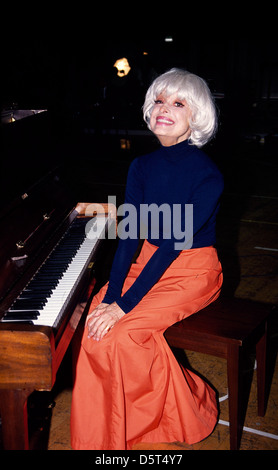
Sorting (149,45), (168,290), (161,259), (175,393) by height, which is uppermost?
(149,45)

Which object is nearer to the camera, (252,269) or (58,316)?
(58,316)

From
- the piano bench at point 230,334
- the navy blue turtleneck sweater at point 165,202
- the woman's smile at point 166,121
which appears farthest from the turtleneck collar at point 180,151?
the piano bench at point 230,334

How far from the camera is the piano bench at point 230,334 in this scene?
89.3 inches

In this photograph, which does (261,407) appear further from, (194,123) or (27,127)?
(27,127)

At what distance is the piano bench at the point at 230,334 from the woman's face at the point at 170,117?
0.93 metres

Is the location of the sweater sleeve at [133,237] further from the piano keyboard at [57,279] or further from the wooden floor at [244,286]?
the wooden floor at [244,286]

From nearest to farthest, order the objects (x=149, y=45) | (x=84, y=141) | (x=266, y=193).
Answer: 1. (x=266, y=193)
2. (x=84, y=141)
3. (x=149, y=45)

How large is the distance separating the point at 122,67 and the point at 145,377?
1357 centimetres

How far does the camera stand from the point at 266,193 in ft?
24.0

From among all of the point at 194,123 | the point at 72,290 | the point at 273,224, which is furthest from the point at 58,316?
the point at 273,224

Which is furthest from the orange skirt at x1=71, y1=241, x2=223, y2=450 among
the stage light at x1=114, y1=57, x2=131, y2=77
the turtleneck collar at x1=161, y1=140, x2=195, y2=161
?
the stage light at x1=114, y1=57, x2=131, y2=77

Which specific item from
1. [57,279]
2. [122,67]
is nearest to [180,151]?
[57,279]

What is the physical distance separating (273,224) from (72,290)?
167 inches

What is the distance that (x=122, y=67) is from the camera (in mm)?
14602
